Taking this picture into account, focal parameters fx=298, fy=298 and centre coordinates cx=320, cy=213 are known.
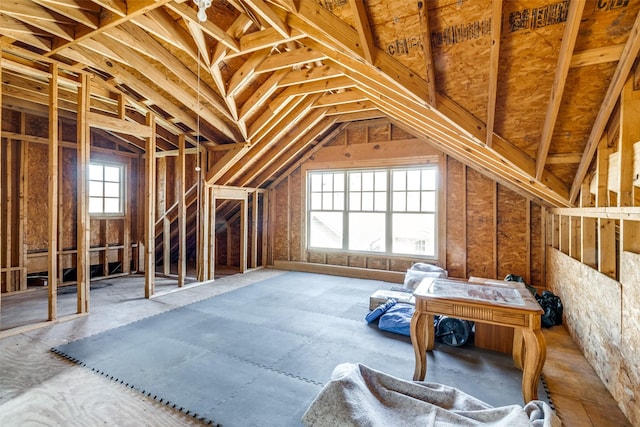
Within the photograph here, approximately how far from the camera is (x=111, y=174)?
6695 millimetres

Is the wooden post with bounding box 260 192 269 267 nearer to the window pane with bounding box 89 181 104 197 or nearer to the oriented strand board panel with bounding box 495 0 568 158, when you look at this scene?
the window pane with bounding box 89 181 104 197

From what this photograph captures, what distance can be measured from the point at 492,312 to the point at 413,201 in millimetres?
4291

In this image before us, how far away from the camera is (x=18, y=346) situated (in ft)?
10.4

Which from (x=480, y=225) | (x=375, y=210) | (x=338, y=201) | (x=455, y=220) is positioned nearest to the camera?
(x=480, y=225)

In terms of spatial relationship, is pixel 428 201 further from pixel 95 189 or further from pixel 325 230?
pixel 95 189

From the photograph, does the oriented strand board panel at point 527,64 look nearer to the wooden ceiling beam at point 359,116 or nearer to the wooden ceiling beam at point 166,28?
the wooden ceiling beam at point 166,28

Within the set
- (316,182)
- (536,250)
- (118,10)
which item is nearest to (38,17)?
(118,10)

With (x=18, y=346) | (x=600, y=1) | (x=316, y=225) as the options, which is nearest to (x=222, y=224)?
(x=316, y=225)

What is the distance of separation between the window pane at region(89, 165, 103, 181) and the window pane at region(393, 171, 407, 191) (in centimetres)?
645

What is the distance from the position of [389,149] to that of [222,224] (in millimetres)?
4700

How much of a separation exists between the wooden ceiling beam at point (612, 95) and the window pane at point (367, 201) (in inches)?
162

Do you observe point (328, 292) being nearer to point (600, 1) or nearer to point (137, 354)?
point (137, 354)

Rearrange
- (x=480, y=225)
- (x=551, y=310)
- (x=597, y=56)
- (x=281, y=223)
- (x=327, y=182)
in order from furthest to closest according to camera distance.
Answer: (x=281, y=223), (x=327, y=182), (x=480, y=225), (x=551, y=310), (x=597, y=56)

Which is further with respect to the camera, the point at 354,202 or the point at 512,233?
the point at 354,202
